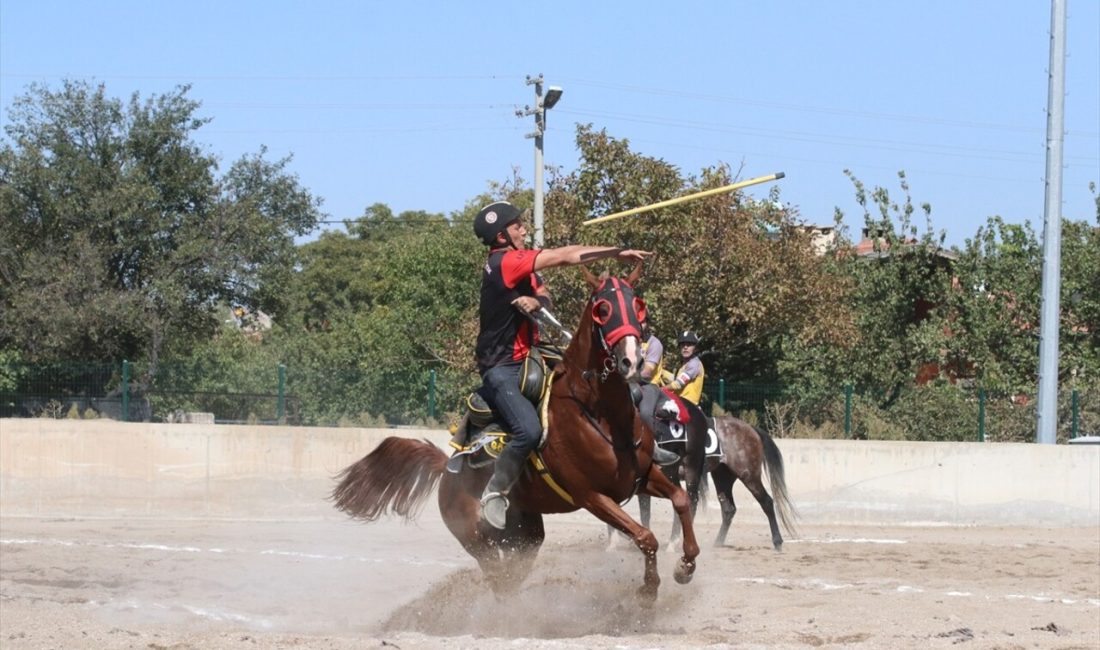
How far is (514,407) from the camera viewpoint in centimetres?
852

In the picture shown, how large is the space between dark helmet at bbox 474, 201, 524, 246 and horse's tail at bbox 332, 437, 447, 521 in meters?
2.09

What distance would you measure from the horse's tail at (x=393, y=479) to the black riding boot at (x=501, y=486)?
48.7 inches

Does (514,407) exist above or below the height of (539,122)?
below

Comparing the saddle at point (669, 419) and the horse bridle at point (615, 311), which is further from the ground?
the horse bridle at point (615, 311)

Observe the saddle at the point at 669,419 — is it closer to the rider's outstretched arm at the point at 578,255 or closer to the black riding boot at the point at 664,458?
the black riding boot at the point at 664,458

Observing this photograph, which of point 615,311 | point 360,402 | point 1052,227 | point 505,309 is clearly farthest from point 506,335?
point 1052,227

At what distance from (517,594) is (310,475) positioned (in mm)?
9185

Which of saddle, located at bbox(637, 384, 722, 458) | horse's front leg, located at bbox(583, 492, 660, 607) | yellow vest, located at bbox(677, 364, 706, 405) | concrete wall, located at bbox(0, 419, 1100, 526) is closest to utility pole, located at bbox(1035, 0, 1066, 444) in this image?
concrete wall, located at bbox(0, 419, 1100, 526)

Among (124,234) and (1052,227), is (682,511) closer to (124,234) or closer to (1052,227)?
(1052,227)

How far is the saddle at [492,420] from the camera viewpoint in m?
8.56

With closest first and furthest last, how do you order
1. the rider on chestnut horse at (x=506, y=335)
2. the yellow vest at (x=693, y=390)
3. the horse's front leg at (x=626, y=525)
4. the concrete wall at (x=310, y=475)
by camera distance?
the horse's front leg at (x=626, y=525), the rider on chestnut horse at (x=506, y=335), the yellow vest at (x=693, y=390), the concrete wall at (x=310, y=475)

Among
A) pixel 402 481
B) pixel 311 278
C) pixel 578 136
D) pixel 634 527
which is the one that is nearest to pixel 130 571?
pixel 402 481

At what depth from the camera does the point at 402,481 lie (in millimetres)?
10008

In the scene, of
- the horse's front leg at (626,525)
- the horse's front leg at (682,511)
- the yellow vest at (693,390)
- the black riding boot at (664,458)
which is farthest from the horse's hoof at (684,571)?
the yellow vest at (693,390)
